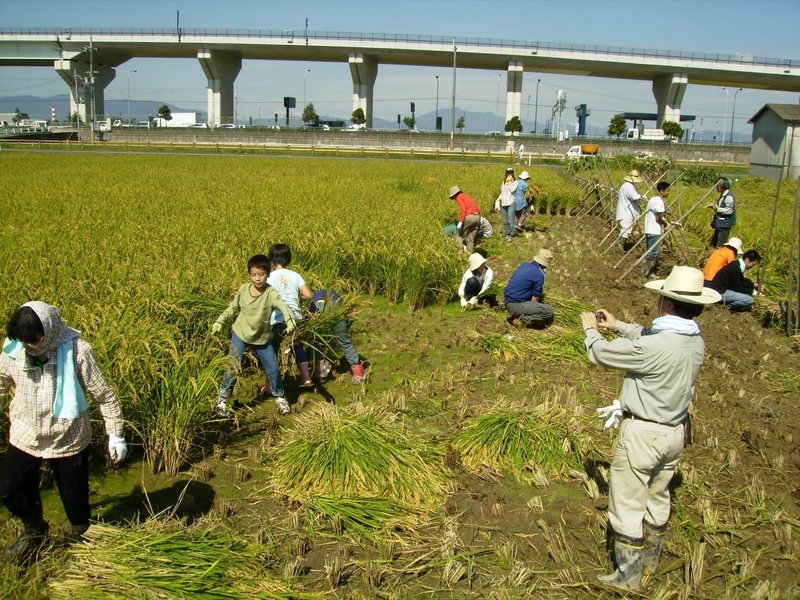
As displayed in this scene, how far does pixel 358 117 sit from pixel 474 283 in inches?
2143

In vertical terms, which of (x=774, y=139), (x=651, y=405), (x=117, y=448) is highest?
(x=774, y=139)

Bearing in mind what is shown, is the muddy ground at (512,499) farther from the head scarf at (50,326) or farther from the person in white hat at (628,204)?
the person in white hat at (628,204)

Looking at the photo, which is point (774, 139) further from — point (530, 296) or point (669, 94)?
point (669, 94)

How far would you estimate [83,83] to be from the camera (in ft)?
198

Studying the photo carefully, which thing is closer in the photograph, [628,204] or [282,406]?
[282,406]

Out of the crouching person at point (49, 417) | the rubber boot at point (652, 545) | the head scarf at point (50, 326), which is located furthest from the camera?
A: the rubber boot at point (652, 545)

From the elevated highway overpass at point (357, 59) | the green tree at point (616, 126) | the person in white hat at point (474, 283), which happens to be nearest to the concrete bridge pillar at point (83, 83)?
the elevated highway overpass at point (357, 59)

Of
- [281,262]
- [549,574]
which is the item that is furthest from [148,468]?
[549,574]

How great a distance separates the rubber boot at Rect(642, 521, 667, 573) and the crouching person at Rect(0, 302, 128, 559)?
8.74 feet

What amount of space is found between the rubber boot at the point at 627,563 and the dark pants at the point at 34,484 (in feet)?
8.62

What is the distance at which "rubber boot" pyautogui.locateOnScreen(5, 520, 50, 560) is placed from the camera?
3244mm

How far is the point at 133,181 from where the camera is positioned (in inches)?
687

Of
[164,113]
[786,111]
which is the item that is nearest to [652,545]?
[786,111]

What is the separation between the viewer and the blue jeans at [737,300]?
8836 millimetres
